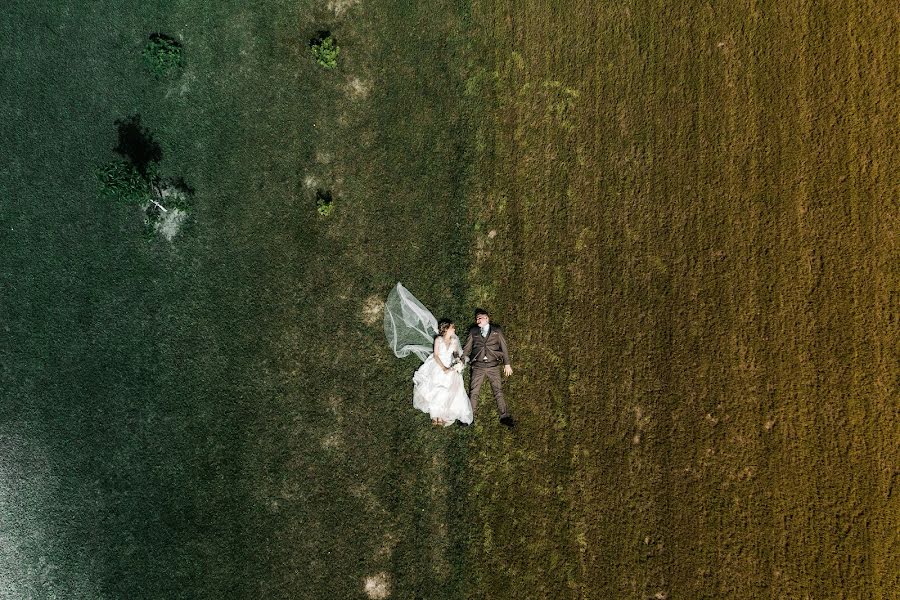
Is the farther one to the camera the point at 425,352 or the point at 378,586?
the point at 425,352

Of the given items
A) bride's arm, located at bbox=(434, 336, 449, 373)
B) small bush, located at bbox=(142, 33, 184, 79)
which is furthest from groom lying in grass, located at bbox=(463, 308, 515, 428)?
small bush, located at bbox=(142, 33, 184, 79)

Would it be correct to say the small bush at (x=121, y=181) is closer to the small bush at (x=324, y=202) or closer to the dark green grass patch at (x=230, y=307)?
the dark green grass patch at (x=230, y=307)

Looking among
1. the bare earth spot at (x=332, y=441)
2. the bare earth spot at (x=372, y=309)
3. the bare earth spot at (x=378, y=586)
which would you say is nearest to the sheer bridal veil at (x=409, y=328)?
the bare earth spot at (x=372, y=309)

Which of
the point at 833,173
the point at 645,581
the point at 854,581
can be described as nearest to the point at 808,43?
the point at 833,173

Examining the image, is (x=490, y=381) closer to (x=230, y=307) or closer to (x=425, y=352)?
(x=425, y=352)

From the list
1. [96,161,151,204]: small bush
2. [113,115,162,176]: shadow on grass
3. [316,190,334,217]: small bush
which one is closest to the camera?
[96,161,151,204]: small bush

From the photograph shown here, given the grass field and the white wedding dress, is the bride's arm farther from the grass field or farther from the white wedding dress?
the grass field

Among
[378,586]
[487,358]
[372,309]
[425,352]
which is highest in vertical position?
[372,309]

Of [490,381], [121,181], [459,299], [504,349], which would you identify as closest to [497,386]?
[490,381]
